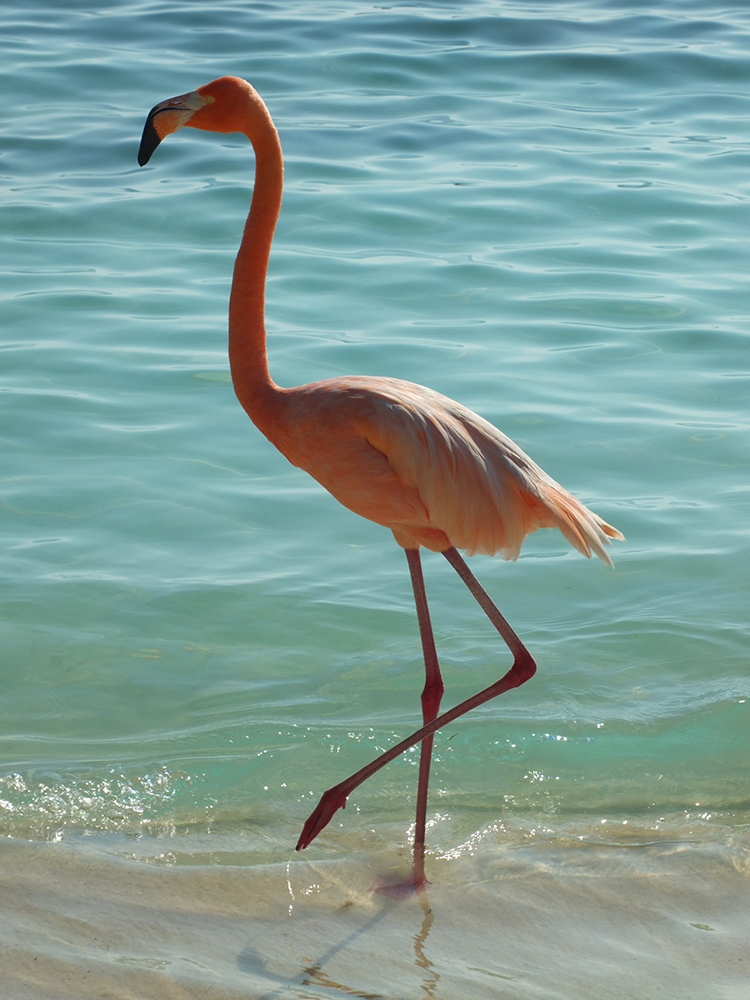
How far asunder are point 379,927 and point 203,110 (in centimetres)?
258

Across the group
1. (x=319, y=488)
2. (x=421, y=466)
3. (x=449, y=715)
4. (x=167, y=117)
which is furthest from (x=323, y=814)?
(x=319, y=488)

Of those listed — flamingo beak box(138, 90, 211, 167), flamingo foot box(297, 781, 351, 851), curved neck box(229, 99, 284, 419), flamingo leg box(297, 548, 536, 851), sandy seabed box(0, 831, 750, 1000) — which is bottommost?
sandy seabed box(0, 831, 750, 1000)

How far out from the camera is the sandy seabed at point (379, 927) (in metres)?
3.36

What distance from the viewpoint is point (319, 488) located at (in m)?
7.07

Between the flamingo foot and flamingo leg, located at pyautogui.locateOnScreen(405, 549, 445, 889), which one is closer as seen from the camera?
the flamingo foot

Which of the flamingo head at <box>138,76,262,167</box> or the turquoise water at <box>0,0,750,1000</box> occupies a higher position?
the flamingo head at <box>138,76,262,167</box>

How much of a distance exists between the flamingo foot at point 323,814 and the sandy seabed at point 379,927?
0.24 m

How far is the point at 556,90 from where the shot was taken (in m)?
14.6

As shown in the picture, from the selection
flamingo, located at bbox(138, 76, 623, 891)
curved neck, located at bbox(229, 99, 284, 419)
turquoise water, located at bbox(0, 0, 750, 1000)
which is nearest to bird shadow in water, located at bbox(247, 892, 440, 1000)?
flamingo, located at bbox(138, 76, 623, 891)

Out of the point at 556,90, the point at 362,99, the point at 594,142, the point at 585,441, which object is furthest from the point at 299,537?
the point at 556,90

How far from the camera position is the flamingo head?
3736mm

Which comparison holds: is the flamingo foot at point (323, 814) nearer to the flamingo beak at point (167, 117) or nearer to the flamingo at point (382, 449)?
the flamingo at point (382, 449)

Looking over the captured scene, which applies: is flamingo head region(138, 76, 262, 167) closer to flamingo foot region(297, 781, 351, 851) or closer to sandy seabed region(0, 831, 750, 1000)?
flamingo foot region(297, 781, 351, 851)

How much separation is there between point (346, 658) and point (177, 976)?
7.23ft
